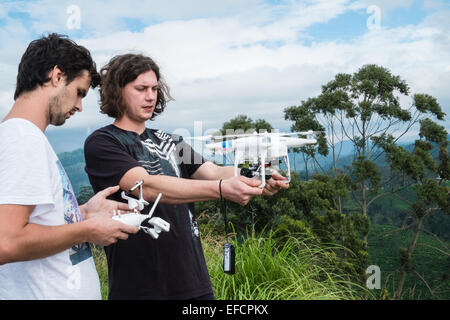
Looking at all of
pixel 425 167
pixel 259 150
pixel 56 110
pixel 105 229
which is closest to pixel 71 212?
pixel 105 229

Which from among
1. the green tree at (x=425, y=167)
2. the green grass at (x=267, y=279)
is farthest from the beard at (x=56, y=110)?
the green tree at (x=425, y=167)

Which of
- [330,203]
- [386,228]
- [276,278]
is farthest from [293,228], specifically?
[386,228]

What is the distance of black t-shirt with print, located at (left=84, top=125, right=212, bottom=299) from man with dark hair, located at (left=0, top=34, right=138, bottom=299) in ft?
1.28

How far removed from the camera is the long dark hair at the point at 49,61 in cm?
175

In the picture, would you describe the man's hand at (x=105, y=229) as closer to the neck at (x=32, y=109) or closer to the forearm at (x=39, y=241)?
the forearm at (x=39, y=241)

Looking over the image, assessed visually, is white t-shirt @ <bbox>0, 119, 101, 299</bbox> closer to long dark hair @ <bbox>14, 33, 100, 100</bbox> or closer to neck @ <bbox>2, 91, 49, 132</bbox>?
neck @ <bbox>2, 91, 49, 132</bbox>

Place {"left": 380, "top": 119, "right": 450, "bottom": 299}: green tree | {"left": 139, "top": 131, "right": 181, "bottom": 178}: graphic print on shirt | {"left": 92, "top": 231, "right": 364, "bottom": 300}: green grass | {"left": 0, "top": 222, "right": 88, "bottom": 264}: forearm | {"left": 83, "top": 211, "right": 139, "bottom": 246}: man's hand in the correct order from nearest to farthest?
{"left": 0, "top": 222, "right": 88, "bottom": 264}: forearm, {"left": 83, "top": 211, "right": 139, "bottom": 246}: man's hand, {"left": 139, "top": 131, "right": 181, "bottom": 178}: graphic print on shirt, {"left": 92, "top": 231, "right": 364, "bottom": 300}: green grass, {"left": 380, "top": 119, "right": 450, "bottom": 299}: green tree

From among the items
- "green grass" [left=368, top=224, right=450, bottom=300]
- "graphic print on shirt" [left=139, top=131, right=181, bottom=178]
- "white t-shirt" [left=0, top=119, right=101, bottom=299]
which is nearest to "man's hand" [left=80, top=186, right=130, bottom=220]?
"white t-shirt" [left=0, top=119, right=101, bottom=299]

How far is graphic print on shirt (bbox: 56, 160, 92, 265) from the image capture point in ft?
5.70

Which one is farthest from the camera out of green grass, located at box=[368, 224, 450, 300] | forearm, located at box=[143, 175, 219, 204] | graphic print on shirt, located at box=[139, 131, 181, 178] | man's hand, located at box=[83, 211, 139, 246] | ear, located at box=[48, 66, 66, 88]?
green grass, located at box=[368, 224, 450, 300]

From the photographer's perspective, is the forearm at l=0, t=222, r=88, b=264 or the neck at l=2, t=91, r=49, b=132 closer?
the forearm at l=0, t=222, r=88, b=264

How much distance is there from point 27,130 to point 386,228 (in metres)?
23.4

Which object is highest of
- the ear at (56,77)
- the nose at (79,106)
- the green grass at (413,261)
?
the ear at (56,77)

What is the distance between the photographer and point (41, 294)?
1614mm
